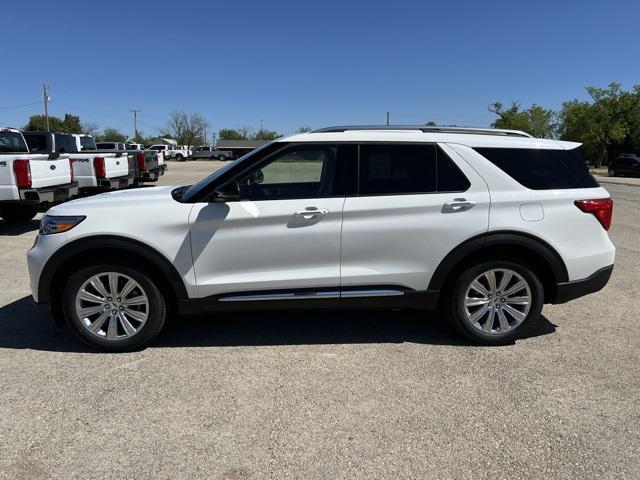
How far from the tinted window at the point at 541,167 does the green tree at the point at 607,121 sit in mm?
58496

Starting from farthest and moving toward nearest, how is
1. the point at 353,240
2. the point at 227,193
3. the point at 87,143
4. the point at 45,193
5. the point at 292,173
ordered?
the point at 87,143, the point at 45,193, the point at 292,173, the point at 353,240, the point at 227,193

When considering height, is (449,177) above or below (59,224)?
above

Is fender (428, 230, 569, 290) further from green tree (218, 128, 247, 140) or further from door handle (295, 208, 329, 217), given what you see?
green tree (218, 128, 247, 140)

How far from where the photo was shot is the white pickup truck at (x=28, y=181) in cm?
876

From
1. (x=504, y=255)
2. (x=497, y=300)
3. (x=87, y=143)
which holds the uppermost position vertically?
(x=87, y=143)

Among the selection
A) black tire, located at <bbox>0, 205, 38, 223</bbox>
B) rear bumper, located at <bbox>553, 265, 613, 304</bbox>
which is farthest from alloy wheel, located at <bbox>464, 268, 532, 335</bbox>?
black tire, located at <bbox>0, 205, 38, 223</bbox>

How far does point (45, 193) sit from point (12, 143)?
126 inches

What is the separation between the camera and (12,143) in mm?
11352

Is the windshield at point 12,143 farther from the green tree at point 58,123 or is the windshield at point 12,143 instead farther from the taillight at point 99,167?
the green tree at point 58,123

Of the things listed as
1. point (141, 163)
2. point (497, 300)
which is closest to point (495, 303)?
point (497, 300)

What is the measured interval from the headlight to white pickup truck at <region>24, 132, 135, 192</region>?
8.73 metres

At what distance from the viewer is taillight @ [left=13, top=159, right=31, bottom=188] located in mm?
8719

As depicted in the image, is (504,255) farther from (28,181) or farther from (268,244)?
(28,181)

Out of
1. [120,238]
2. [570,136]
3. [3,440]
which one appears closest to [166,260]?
[120,238]
